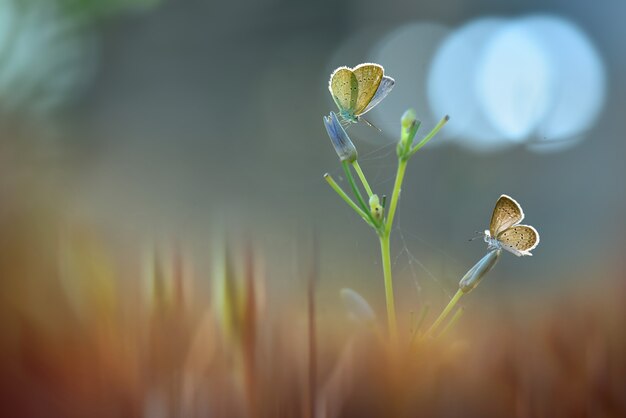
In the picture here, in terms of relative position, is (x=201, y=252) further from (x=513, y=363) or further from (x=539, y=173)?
(x=539, y=173)

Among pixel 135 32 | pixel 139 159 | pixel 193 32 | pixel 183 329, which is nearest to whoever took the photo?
pixel 183 329

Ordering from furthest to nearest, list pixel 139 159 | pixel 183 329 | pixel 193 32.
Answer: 1. pixel 193 32
2. pixel 139 159
3. pixel 183 329

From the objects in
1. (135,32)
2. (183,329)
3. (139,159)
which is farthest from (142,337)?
(135,32)

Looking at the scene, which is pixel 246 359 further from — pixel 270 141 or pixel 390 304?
pixel 270 141

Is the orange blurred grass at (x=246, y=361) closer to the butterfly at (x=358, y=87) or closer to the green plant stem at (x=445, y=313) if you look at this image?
the green plant stem at (x=445, y=313)

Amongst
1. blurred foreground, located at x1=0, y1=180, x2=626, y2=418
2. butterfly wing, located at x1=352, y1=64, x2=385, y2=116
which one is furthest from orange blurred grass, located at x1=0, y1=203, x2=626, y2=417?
butterfly wing, located at x1=352, y1=64, x2=385, y2=116
